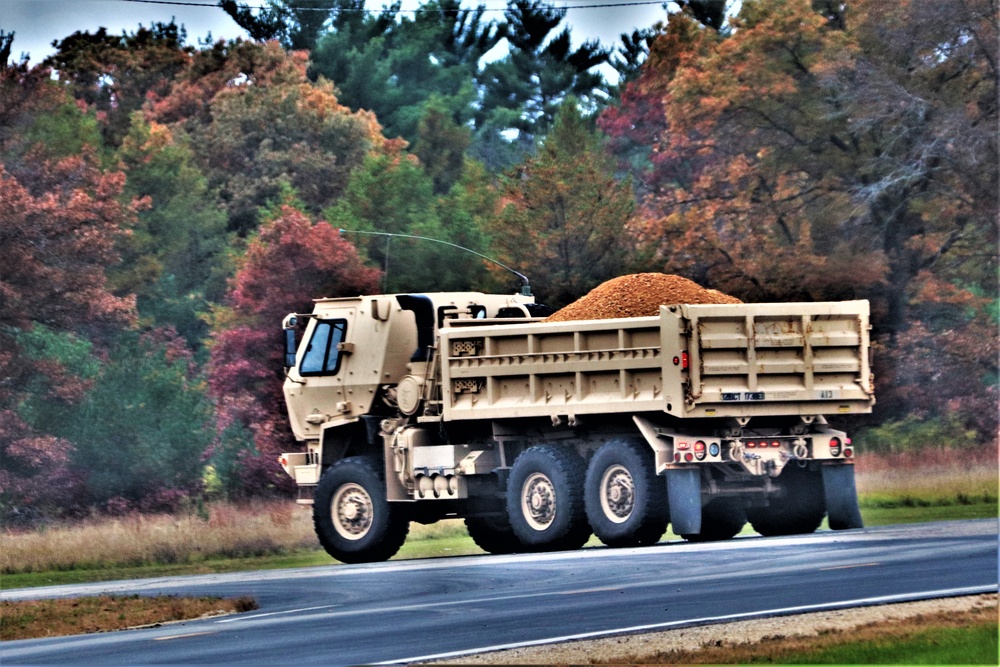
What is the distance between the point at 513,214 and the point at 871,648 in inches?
1042

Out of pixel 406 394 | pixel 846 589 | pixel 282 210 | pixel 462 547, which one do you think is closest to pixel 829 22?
pixel 282 210

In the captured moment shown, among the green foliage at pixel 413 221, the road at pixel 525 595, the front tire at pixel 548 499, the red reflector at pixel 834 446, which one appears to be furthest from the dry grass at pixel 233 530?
the green foliage at pixel 413 221

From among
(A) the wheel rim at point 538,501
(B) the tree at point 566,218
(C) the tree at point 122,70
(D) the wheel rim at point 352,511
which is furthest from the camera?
(C) the tree at point 122,70

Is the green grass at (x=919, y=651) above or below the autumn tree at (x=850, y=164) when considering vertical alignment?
below

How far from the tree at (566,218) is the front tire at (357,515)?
14182mm

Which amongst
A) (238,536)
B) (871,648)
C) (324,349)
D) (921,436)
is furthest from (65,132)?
(871,648)

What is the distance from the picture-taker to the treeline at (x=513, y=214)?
125 feet

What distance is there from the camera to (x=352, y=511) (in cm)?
2583

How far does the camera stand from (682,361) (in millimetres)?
21953

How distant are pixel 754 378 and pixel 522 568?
3.56 m

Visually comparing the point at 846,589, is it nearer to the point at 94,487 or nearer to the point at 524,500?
the point at 524,500

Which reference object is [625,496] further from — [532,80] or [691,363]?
[532,80]

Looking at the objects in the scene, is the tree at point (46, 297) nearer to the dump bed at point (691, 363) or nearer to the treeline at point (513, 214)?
the treeline at point (513, 214)

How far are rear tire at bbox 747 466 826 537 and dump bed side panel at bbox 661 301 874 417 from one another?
1142 millimetres
